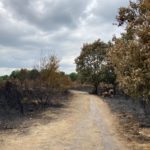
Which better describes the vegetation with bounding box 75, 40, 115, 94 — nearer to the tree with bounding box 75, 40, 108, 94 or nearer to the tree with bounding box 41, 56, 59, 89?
the tree with bounding box 75, 40, 108, 94

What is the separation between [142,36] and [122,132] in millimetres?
6599

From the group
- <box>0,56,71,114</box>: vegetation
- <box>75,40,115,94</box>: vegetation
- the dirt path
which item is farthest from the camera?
<box>75,40,115,94</box>: vegetation

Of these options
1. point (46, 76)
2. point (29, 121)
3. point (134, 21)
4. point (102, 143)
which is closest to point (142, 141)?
point (102, 143)

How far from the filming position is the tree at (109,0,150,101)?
18.6 metres

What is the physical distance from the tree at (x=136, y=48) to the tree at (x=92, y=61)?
58.5m

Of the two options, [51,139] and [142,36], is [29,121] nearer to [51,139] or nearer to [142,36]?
[51,139]

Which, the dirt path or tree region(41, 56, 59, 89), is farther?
tree region(41, 56, 59, 89)

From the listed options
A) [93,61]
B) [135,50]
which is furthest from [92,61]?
[135,50]

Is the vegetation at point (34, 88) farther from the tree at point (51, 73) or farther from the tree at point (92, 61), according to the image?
the tree at point (92, 61)

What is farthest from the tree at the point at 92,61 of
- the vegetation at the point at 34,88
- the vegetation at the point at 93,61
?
the vegetation at the point at 34,88

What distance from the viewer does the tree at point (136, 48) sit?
18.6m

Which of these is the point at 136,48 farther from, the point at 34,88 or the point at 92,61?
the point at 92,61

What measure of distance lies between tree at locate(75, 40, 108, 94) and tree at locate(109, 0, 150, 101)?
58537 millimetres

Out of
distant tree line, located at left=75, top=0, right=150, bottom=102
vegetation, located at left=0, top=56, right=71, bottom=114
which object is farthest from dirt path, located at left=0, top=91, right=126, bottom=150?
vegetation, located at left=0, top=56, right=71, bottom=114
